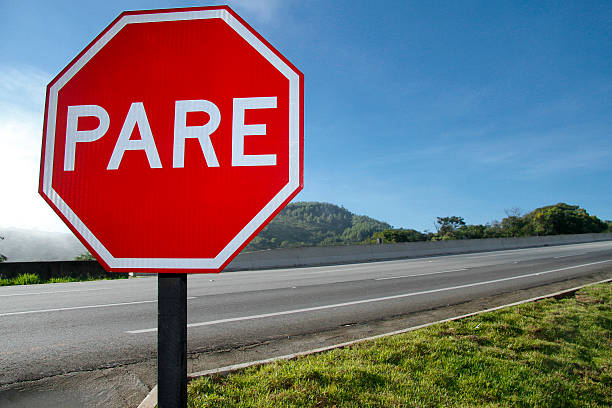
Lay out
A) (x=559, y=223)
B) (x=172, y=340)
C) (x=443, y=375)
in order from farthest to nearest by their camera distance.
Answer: (x=559, y=223) → (x=443, y=375) → (x=172, y=340)

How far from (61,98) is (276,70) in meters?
0.73

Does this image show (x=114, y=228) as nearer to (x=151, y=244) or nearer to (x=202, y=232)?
(x=151, y=244)

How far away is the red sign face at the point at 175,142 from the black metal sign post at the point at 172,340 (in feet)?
0.22

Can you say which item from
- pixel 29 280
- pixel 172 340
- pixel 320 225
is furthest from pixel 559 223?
pixel 172 340

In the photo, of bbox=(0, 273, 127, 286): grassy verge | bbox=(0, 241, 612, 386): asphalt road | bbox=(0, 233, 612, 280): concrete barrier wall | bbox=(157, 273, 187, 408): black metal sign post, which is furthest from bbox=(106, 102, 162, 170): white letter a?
bbox=(0, 233, 612, 280): concrete barrier wall

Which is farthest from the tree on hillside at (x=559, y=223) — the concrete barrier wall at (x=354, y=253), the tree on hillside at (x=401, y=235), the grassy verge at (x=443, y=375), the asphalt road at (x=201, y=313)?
the grassy verge at (x=443, y=375)

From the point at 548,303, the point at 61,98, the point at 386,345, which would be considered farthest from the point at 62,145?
the point at 548,303

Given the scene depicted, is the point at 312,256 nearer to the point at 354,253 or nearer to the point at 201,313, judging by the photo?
the point at 354,253

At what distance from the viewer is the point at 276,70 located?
1.15 metres

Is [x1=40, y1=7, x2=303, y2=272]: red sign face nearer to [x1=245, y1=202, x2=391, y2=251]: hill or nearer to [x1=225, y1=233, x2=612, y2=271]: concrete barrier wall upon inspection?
[x1=225, y1=233, x2=612, y2=271]: concrete barrier wall

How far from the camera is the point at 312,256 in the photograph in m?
20.2

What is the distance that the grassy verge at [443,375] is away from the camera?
289 centimetres

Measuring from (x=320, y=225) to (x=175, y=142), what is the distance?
123 meters

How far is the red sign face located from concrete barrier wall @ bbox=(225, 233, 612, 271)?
16087mm
